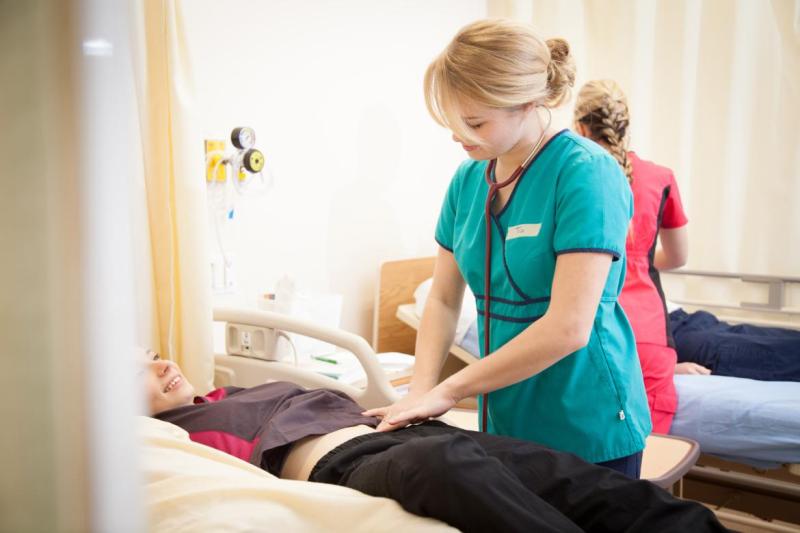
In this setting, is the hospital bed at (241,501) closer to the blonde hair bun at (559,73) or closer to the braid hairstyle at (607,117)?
the blonde hair bun at (559,73)

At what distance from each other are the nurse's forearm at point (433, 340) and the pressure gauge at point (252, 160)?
3.91ft

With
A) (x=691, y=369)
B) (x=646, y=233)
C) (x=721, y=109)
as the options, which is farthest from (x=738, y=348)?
(x=721, y=109)

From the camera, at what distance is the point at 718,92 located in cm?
354

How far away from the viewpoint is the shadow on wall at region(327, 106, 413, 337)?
339 centimetres

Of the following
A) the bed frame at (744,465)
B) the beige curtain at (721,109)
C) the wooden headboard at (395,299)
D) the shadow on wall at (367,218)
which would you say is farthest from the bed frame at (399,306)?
the beige curtain at (721,109)

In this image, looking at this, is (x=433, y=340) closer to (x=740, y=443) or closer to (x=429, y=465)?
(x=429, y=465)

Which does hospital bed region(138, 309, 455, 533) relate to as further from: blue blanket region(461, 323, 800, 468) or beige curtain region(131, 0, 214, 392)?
blue blanket region(461, 323, 800, 468)

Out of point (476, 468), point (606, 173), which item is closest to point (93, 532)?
point (476, 468)

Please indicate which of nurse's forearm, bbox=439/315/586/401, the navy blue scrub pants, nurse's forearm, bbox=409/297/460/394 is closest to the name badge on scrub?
nurse's forearm, bbox=439/315/586/401

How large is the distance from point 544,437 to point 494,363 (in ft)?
0.89

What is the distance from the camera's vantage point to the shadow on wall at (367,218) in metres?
3.39

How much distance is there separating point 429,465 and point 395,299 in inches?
90.8

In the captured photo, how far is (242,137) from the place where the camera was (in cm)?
266

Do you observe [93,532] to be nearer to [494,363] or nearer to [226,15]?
[494,363]
